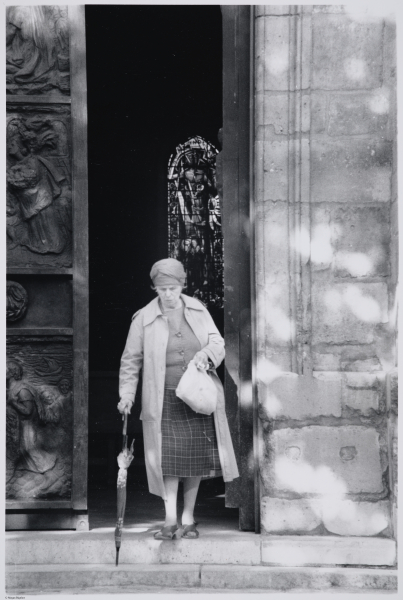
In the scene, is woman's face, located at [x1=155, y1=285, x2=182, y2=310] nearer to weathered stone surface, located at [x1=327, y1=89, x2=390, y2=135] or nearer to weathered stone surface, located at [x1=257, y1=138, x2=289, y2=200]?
weathered stone surface, located at [x1=257, y1=138, x2=289, y2=200]

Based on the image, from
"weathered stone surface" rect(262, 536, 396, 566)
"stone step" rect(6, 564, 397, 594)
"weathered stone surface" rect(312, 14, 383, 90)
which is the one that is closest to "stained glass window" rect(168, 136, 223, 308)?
"weathered stone surface" rect(312, 14, 383, 90)

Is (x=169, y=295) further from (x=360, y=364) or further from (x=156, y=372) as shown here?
(x=360, y=364)

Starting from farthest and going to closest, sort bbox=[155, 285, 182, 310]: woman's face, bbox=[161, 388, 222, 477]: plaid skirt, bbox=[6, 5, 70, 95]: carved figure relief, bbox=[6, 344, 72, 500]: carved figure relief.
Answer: bbox=[6, 5, 70, 95]: carved figure relief, bbox=[6, 344, 72, 500]: carved figure relief, bbox=[155, 285, 182, 310]: woman's face, bbox=[161, 388, 222, 477]: plaid skirt

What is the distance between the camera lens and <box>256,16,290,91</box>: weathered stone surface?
533 cm

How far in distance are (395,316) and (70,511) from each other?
7.30ft

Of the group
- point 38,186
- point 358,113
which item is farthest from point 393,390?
point 38,186

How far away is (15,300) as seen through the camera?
218 inches

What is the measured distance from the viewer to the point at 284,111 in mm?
5324

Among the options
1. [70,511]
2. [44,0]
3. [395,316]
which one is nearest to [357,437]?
[395,316]

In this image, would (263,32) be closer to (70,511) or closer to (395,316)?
(395,316)

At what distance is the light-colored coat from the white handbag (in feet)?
0.49

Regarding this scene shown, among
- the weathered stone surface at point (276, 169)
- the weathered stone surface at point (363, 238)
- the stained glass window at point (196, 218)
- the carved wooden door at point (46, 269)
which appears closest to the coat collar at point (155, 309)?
the carved wooden door at point (46, 269)

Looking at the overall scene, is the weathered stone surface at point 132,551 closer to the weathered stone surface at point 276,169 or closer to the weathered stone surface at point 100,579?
the weathered stone surface at point 100,579

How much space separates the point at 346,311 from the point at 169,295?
3.37 ft
